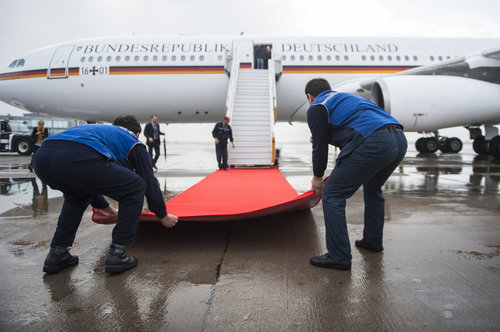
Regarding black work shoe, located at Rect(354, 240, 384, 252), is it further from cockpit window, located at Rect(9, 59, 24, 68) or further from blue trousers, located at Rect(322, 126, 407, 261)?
cockpit window, located at Rect(9, 59, 24, 68)

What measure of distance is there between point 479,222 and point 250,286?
2752 millimetres

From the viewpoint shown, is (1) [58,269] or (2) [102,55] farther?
(2) [102,55]

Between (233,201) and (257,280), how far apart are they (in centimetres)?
145

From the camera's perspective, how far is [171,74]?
33.6 ft

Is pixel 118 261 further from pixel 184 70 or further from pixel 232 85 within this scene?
pixel 184 70

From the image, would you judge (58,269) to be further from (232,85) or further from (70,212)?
(232,85)

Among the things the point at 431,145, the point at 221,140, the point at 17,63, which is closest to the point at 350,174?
the point at 221,140

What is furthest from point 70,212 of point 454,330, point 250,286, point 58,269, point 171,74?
point 171,74

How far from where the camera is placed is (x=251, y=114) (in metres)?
9.09

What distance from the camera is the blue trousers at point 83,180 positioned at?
2029 mm

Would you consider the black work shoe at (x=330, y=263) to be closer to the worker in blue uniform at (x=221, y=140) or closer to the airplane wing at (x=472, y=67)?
the worker in blue uniform at (x=221, y=140)

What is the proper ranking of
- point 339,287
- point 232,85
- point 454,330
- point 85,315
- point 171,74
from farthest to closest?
point 171,74 → point 232,85 → point 339,287 → point 85,315 → point 454,330

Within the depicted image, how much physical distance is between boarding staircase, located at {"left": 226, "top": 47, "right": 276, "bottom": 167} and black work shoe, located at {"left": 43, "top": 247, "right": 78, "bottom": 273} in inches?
225

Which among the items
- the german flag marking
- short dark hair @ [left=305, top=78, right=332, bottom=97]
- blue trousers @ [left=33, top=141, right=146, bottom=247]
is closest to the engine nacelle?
short dark hair @ [left=305, top=78, right=332, bottom=97]
